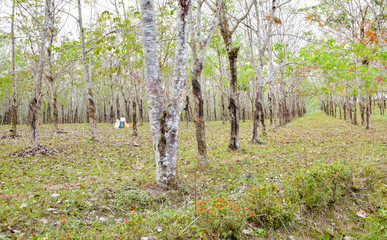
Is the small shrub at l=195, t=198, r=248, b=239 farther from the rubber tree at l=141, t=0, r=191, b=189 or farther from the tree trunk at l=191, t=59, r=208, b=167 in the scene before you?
the tree trunk at l=191, t=59, r=208, b=167

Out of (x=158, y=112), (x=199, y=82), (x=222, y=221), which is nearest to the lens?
(x=222, y=221)

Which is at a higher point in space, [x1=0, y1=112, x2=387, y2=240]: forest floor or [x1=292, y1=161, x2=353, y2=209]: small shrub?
[x1=292, y1=161, x2=353, y2=209]: small shrub

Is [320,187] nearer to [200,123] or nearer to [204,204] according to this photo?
[204,204]

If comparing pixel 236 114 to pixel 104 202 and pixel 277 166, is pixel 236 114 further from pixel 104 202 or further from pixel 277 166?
pixel 104 202

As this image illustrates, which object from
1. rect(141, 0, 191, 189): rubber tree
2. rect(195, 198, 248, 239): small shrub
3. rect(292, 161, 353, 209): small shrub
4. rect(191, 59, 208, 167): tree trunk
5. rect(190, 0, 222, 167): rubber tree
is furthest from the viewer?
rect(191, 59, 208, 167): tree trunk

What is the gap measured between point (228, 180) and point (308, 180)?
101 inches

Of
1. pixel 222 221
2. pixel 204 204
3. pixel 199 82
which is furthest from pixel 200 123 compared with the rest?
pixel 222 221

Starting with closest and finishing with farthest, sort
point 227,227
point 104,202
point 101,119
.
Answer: point 227,227 < point 104,202 < point 101,119

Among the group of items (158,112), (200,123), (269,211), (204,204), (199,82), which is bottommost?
(269,211)

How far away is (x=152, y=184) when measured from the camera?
5.44 metres

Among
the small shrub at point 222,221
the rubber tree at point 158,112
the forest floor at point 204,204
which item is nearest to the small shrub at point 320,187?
the forest floor at point 204,204

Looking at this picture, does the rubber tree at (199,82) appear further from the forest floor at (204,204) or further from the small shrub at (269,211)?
the small shrub at (269,211)

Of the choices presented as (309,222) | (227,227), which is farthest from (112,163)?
(309,222)

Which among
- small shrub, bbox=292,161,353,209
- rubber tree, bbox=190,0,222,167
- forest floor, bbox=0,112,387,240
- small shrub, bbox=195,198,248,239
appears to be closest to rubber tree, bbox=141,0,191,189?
forest floor, bbox=0,112,387,240
